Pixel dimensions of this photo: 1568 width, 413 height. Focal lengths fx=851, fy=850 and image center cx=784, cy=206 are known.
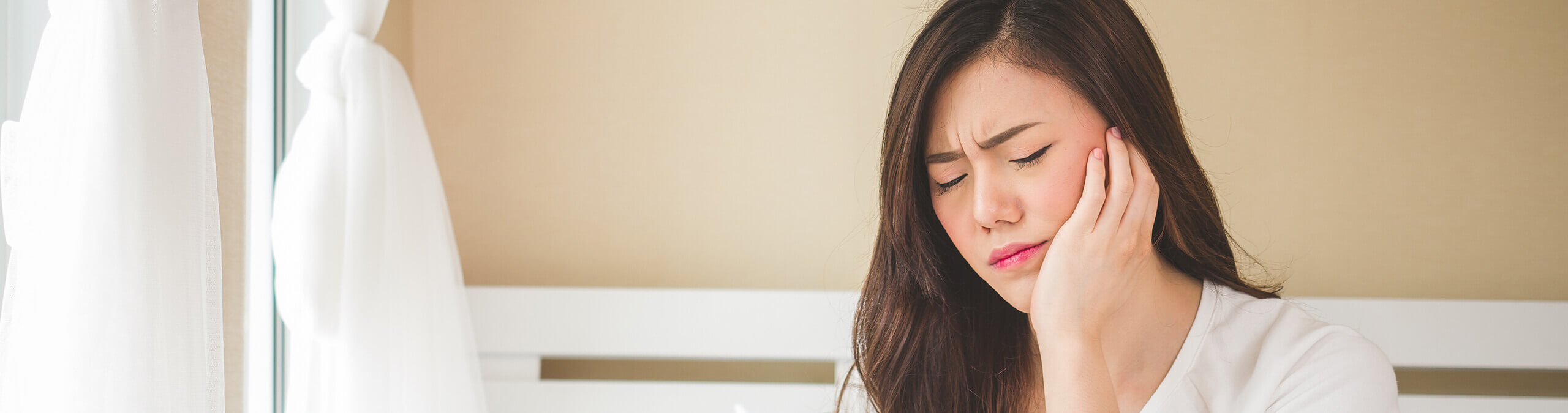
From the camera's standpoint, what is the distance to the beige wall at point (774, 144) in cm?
191

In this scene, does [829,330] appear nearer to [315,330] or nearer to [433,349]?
[433,349]

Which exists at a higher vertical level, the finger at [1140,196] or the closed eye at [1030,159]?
the closed eye at [1030,159]

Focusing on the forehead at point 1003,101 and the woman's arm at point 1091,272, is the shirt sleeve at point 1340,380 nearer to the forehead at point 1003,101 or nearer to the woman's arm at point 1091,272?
the woman's arm at point 1091,272

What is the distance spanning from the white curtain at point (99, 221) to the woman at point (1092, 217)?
77 cm

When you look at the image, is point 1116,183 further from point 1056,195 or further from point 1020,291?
point 1020,291

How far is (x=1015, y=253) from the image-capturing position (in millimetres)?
1024

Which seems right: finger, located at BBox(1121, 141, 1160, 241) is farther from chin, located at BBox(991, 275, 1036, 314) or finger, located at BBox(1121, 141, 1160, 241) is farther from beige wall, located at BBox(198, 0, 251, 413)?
beige wall, located at BBox(198, 0, 251, 413)

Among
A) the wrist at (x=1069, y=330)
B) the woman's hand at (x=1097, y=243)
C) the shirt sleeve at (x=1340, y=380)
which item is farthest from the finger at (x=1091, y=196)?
the shirt sleeve at (x=1340, y=380)

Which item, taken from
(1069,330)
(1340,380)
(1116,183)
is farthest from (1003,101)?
(1340,380)

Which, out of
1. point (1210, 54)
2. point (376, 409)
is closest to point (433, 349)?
point (376, 409)

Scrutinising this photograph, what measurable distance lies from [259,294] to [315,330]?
29 centimetres

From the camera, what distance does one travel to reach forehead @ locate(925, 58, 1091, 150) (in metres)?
0.96

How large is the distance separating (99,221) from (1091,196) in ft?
3.17

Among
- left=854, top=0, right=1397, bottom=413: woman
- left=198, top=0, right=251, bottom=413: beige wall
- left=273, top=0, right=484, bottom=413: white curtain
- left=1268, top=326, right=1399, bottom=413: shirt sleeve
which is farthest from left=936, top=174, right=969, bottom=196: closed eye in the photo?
left=198, top=0, right=251, bottom=413: beige wall
